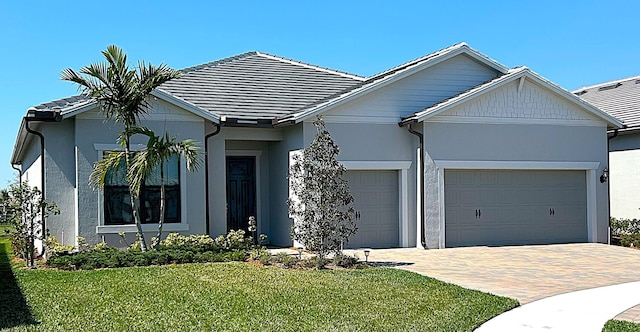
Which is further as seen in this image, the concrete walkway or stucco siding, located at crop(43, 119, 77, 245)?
stucco siding, located at crop(43, 119, 77, 245)

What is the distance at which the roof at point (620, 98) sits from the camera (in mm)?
22047

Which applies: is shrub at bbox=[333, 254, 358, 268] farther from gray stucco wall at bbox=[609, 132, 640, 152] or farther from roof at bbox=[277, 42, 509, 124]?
gray stucco wall at bbox=[609, 132, 640, 152]

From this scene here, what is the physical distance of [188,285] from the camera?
11.3m

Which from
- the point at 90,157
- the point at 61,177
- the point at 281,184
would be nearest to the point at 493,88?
the point at 281,184

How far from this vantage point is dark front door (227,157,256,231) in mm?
19047

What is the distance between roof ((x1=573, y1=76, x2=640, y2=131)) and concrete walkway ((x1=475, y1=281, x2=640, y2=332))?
11.6 metres

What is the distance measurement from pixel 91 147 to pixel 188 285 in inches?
237

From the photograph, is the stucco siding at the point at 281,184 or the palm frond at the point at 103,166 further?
the stucco siding at the point at 281,184

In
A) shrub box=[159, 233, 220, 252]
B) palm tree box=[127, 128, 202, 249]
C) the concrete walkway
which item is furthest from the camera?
shrub box=[159, 233, 220, 252]

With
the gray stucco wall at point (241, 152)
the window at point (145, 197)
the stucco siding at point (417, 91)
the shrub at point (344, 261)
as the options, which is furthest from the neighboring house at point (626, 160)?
the window at point (145, 197)

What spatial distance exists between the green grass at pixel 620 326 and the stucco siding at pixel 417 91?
10.1m

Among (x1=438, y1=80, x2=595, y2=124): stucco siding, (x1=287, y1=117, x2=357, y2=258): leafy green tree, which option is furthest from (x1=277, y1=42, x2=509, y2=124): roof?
(x1=287, y1=117, x2=357, y2=258): leafy green tree

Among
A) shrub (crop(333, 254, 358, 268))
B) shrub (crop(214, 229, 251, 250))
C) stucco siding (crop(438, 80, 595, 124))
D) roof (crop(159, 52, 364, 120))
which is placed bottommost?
shrub (crop(333, 254, 358, 268))

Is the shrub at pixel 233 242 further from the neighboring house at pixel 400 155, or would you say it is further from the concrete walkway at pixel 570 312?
the concrete walkway at pixel 570 312
